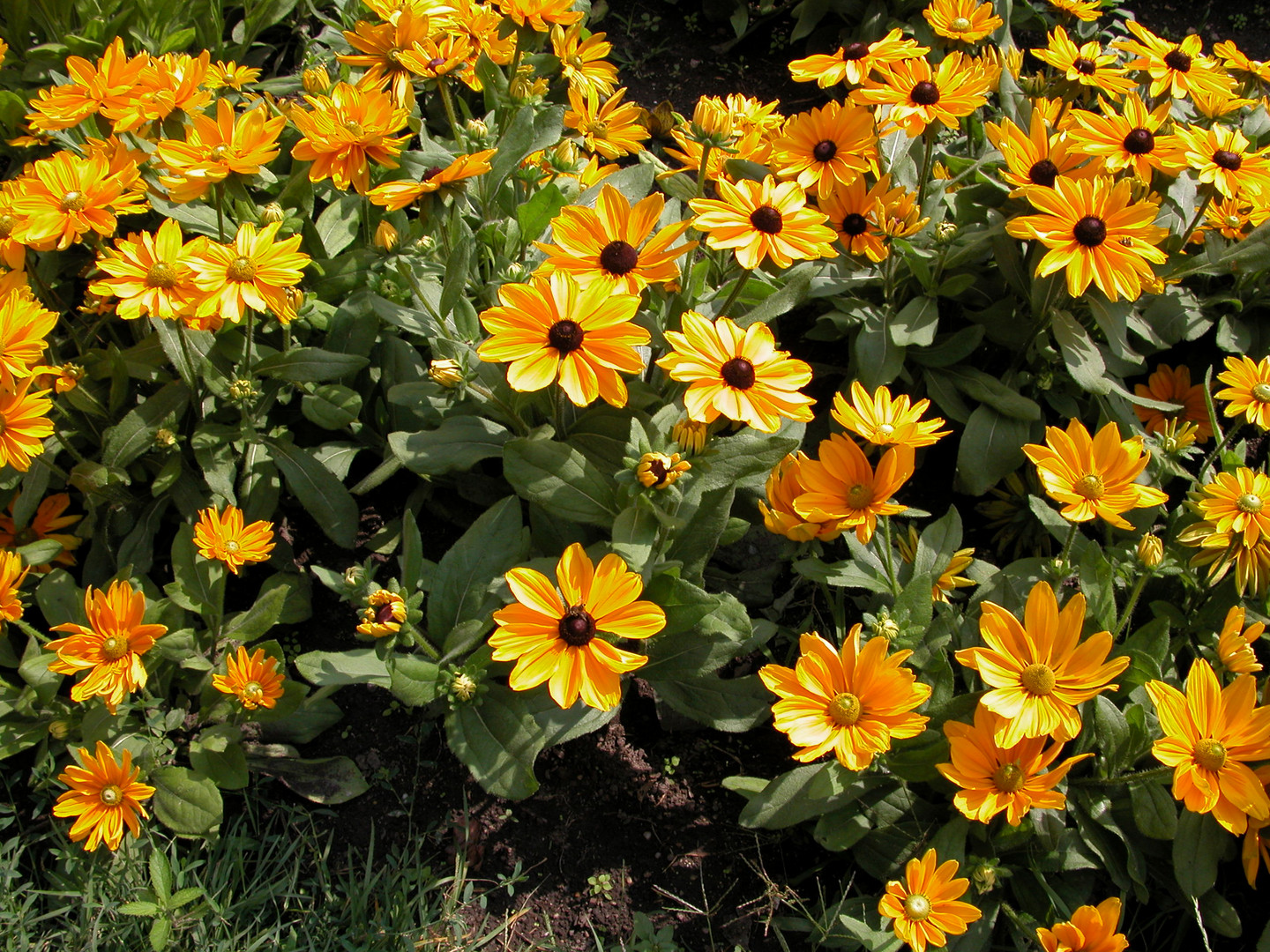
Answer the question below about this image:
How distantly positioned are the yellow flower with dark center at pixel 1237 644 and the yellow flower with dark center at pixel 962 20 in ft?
6.11

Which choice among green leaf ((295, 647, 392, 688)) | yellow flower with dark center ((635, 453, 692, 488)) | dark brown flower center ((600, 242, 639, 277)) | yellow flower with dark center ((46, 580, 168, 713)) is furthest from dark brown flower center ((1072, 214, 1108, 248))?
yellow flower with dark center ((46, 580, 168, 713))

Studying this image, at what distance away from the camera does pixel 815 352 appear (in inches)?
130

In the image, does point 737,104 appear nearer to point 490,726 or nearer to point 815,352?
point 815,352

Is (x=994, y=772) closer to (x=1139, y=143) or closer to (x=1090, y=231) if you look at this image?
(x=1090, y=231)

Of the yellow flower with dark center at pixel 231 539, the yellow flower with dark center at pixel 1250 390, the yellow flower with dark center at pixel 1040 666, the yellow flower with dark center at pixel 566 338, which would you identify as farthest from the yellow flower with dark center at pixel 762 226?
the yellow flower with dark center at pixel 231 539

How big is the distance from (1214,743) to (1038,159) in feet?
5.37

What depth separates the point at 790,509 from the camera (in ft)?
7.41

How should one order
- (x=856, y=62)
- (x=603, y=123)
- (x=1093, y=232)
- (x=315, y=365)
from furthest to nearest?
(x=603, y=123)
(x=856, y=62)
(x=315, y=365)
(x=1093, y=232)

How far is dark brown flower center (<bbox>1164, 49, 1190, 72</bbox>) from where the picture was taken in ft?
9.72

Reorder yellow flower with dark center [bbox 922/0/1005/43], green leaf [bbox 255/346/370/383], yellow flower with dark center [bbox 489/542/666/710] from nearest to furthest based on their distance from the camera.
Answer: yellow flower with dark center [bbox 489/542/666/710] → green leaf [bbox 255/346/370/383] → yellow flower with dark center [bbox 922/0/1005/43]

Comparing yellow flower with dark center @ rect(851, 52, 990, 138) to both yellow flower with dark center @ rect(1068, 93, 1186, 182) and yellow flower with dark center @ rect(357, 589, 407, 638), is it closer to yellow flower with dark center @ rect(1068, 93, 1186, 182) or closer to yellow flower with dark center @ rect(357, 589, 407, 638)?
yellow flower with dark center @ rect(1068, 93, 1186, 182)

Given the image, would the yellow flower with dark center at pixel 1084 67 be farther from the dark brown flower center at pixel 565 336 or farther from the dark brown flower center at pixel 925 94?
the dark brown flower center at pixel 565 336

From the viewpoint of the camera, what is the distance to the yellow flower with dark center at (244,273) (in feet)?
7.20

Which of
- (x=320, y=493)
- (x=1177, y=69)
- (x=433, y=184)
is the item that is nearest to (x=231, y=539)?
(x=320, y=493)
